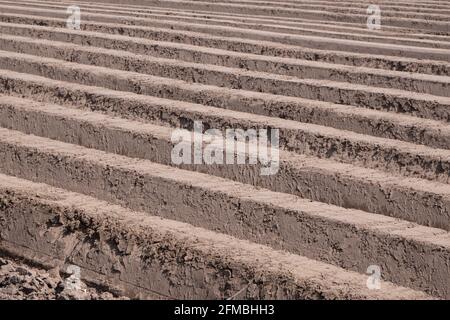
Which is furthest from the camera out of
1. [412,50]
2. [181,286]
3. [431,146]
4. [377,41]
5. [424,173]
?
[377,41]

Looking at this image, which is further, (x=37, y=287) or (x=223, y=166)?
(x=223, y=166)

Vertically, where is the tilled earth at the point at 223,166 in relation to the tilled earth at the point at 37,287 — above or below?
above

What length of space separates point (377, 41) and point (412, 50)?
39cm

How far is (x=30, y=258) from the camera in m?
2.89

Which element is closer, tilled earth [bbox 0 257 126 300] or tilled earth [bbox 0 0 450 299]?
tilled earth [bbox 0 257 126 300]

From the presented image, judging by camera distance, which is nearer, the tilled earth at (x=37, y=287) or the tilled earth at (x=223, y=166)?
the tilled earth at (x=37, y=287)

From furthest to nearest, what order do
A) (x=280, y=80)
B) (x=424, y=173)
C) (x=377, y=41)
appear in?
(x=377, y=41) < (x=280, y=80) < (x=424, y=173)

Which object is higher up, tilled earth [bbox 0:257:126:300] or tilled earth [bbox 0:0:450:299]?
tilled earth [bbox 0:0:450:299]

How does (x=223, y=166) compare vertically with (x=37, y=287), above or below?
above
